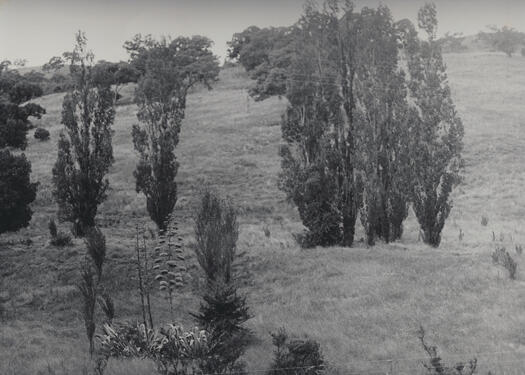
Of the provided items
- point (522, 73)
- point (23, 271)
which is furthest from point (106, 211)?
point (522, 73)

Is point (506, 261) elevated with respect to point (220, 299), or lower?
lower

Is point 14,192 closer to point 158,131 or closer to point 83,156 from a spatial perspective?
point 83,156

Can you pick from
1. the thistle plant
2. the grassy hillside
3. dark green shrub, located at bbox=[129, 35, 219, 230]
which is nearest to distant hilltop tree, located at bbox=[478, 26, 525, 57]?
the grassy hillside

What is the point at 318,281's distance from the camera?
686 inches

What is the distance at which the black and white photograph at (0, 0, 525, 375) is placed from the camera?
1167 centimetres

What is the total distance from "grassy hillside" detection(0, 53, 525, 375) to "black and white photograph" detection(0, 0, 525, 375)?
0.08 meters

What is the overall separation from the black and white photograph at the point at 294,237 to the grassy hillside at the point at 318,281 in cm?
8

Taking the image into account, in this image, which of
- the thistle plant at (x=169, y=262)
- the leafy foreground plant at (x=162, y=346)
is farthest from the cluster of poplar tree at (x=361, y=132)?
the leafy foreground plant at (x=162, y=346)

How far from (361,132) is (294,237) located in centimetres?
550

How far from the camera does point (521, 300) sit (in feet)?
45.3

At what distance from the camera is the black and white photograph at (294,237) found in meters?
11.7

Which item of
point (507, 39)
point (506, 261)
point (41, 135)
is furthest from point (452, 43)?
point (506, 261)

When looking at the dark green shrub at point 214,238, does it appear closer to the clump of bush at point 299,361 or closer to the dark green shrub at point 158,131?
the clump of bush at point 299,361

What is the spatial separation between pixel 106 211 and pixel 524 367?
24.8 metres
